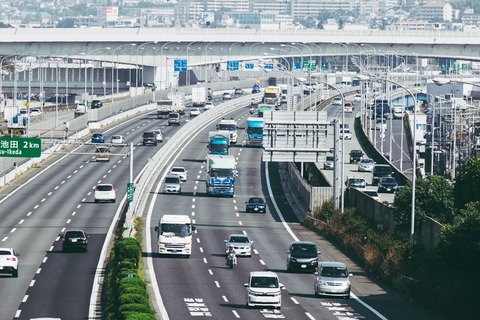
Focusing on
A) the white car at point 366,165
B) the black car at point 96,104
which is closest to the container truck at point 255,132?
the white car at point 366,165

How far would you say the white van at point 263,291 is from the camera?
6319 cm

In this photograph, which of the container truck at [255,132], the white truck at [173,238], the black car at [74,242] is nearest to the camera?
the white truck at [173,238]

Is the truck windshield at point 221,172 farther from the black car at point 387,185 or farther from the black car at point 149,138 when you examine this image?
the black car at point 149,138

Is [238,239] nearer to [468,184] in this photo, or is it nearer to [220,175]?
[468,184]

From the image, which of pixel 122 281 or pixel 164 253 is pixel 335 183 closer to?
pixel 164 253

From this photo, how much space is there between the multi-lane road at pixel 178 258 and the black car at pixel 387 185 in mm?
8304

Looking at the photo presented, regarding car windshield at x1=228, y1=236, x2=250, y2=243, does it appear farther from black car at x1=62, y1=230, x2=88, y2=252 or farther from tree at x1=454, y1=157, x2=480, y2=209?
tree at x1=454, y1=157, x2=480, y2=209

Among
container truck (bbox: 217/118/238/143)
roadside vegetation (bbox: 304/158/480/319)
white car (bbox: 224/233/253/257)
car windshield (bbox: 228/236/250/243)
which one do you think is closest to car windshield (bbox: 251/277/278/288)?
roadside vegetation (bbox: 304/158/480/319)

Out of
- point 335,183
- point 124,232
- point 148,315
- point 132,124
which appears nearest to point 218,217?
point 335,183

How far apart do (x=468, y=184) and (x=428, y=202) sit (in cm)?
979

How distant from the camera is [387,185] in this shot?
383 feet

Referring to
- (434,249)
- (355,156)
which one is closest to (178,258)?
(434,249)

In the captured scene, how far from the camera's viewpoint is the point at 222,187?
11850cm

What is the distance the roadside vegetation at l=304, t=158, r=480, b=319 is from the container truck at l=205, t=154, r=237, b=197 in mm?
19845
